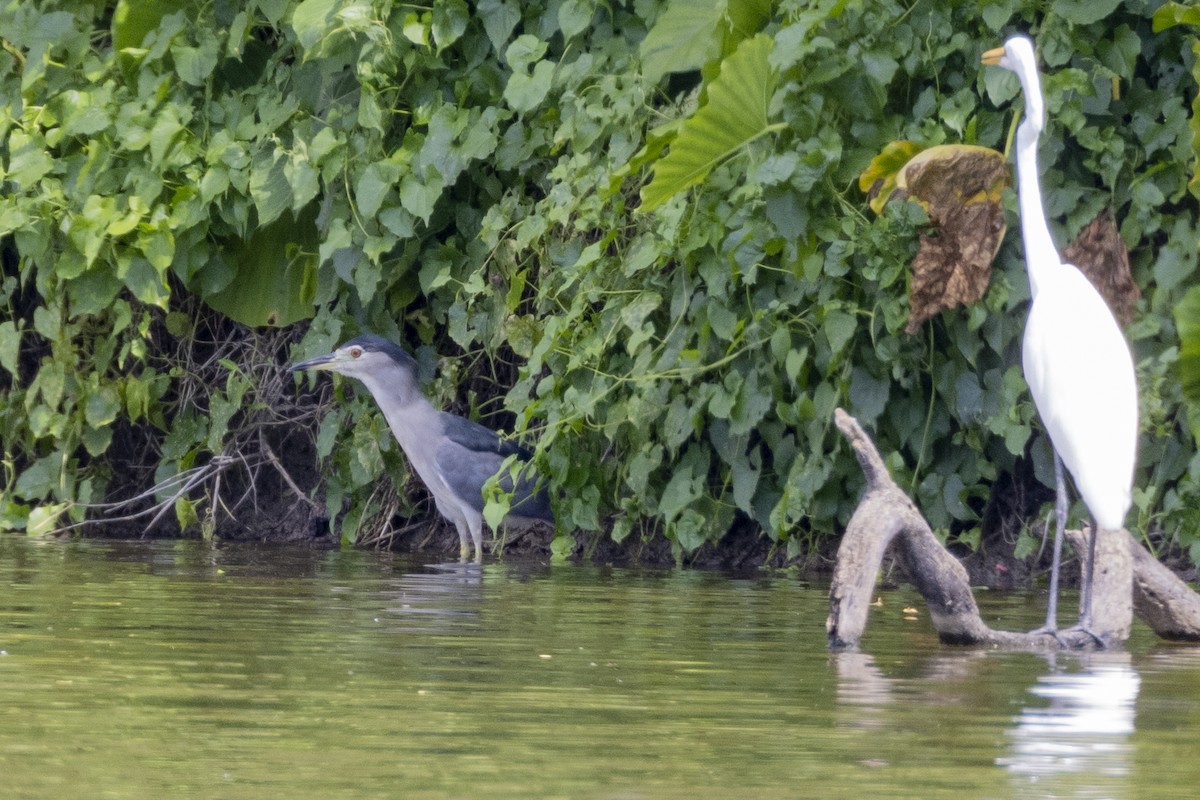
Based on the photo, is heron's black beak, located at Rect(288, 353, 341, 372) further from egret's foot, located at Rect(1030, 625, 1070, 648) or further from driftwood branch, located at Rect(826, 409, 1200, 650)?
egret's foot, located at Rect(1030, 625, 1070, 648)

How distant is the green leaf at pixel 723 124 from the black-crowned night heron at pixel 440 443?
4.68ft

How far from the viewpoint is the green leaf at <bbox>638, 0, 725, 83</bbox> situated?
5.95m

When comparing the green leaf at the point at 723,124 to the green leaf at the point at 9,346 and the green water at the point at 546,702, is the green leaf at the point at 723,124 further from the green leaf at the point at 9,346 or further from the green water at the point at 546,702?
the green leaf at the point at 9,346

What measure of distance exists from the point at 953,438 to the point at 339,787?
12.4 feet

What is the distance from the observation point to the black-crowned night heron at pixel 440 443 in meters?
6.87

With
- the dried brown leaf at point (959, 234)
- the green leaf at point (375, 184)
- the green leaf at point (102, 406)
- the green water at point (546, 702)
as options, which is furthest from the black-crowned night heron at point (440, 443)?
the dried brown leaf at point (959, 234)

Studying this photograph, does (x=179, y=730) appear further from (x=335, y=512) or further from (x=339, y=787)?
(x=335, y=512)

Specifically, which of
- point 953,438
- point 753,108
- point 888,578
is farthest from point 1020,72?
point 888,578

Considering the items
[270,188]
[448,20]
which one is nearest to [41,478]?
[270,188]

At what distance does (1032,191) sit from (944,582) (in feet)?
3.44

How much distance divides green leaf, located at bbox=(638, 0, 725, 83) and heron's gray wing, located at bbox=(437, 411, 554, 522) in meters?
1.54

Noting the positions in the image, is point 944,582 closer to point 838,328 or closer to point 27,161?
point 838,328

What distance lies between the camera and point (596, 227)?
6.48 metres

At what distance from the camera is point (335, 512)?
732 cm
